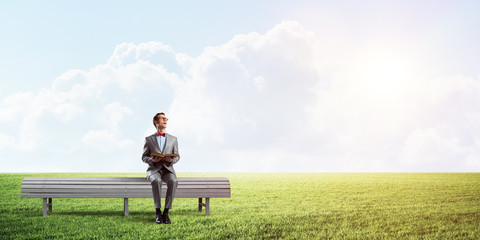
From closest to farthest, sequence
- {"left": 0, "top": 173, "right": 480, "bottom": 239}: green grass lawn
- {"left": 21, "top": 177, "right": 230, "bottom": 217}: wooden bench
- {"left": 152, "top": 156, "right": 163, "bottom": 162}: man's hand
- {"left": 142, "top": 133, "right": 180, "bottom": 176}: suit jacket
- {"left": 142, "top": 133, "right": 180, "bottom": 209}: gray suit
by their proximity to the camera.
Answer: {"left": 0, "top": 173, "right": 480, "bottom": 239}: green grass lawn < {"left": 152, "top": 156, "right": 163, "bottom": 162}: man's hand < {"left": 142, "top": 133, "right": 180, "bottom": 209}: gray suit < {"left": 142, "top": 133, "right": 180, "bottom": 176}: suit jacket < {"left": 21, "top": 177, "right": 230, "bottom": 217}: wooden bench

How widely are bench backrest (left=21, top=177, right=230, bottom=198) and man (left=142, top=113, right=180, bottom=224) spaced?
46 cm

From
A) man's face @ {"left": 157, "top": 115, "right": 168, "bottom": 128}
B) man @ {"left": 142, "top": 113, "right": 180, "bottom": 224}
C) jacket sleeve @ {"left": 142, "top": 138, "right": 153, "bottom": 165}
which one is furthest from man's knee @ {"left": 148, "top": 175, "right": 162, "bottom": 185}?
man's face @ {"left": 157, "top": 115, "right": 168, "bottom": 128}

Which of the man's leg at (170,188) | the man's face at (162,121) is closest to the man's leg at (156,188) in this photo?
the man's leg at (170,188)

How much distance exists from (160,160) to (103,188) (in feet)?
4.75

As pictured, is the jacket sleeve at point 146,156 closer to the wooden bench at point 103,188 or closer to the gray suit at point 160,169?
the gray suit at point 160,169

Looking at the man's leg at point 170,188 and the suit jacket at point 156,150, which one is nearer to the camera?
the man's leg at point 170,188

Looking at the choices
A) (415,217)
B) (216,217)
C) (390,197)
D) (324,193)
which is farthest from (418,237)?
(324,193)

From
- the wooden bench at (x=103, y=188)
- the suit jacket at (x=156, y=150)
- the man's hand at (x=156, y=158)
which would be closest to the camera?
the man's hand at (x=156, y=158)

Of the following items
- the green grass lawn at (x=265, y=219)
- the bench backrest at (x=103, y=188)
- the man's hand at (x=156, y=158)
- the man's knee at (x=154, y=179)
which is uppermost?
the man's hand at (x=156, y=158)

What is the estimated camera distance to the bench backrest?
915cm

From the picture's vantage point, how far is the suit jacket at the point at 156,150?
8758 millimetres

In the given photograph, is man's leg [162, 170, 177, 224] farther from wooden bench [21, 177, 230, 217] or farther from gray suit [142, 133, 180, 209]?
wooden bench [21, 177, 230, 217]

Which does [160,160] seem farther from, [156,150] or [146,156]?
[146,156]

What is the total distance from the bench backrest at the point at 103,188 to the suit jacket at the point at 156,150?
0.55 m
